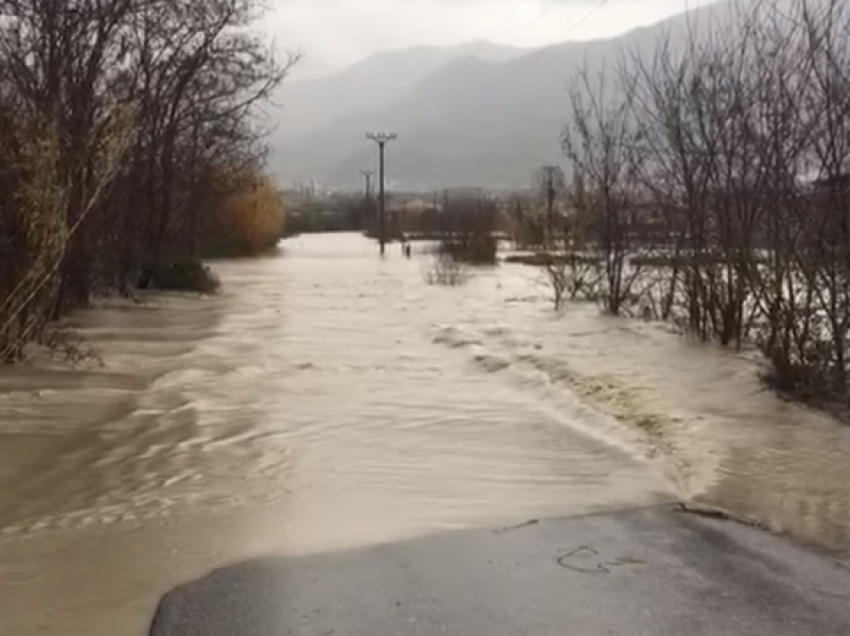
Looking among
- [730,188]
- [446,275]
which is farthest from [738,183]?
[446,275]

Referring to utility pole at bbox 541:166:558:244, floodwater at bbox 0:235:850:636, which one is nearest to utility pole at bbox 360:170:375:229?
utility pole at bbox 541:166:558:244

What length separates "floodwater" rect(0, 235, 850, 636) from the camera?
669cm

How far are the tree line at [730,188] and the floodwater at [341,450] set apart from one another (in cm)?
95

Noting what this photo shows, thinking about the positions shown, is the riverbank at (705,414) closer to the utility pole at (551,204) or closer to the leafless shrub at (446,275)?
the utility pole at (551,204)

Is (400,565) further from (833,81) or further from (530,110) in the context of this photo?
(530,110)

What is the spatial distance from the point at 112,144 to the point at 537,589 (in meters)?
10.4

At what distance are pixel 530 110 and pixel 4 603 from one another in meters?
189

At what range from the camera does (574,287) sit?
25.9 meters

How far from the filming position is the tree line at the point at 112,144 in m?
12.9

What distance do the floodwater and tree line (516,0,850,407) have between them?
95 cm

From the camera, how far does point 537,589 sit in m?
5.73

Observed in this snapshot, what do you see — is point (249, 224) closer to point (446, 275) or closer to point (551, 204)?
point (446, 275)

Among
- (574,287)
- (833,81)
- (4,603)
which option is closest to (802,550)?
(4,603)

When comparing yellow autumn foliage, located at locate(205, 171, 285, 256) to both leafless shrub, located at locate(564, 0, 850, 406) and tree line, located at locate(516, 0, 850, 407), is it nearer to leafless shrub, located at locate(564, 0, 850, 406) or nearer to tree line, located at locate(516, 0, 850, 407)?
tree line, located at locate(516, 0, 850, 407)
